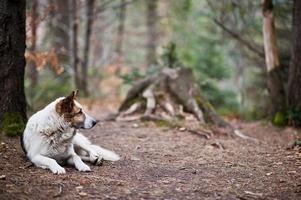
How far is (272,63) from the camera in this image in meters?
11.6

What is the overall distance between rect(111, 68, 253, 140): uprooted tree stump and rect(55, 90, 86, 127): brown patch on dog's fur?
421 cm

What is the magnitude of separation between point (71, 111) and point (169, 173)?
177 centimetres

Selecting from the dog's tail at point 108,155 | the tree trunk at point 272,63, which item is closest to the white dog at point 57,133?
the dog's tail at point 108,155

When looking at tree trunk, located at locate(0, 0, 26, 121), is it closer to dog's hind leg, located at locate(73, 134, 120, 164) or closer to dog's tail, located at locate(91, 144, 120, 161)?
dog's hind leg, located at locate(73, 134, 120, 164)

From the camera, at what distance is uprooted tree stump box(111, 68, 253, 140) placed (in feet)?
35.6

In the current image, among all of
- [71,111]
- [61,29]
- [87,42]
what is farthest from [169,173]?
[61,29]

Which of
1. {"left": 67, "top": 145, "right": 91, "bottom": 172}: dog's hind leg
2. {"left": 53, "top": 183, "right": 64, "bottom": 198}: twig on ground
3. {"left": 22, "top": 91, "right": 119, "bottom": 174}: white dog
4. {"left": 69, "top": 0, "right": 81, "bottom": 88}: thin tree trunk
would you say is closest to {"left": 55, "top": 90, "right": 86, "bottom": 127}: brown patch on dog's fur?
{"left": 22, "top": 91, "right": 119, "bottom": 174}: white dog

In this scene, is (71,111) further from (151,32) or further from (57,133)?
(151,32)

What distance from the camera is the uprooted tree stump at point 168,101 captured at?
35.6 ft

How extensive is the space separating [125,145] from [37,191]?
328cm

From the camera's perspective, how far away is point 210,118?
11008 mm

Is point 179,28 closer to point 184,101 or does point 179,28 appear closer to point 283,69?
point 283,69

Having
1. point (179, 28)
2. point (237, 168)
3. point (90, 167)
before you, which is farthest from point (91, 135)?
point (179, 28)

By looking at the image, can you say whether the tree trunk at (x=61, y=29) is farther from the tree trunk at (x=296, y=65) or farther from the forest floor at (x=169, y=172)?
the tree trunk at (x=296, y=65)
